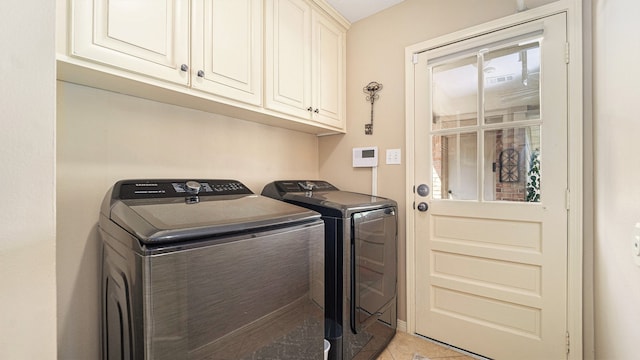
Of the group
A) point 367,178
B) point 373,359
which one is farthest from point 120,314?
point 367,178

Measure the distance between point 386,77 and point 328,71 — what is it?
470 millimetres

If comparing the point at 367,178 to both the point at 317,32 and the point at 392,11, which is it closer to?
the point at 317,32

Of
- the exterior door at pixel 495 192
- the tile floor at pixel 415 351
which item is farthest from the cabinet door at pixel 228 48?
the tile floor at pixel 415 351

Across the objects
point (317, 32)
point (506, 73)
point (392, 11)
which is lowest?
point (506, 73)

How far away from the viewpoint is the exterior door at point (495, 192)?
1.50 metres

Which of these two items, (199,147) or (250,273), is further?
(199,147)

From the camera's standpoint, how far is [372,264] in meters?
1.65

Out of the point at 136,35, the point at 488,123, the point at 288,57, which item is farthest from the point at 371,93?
the point at 136,35

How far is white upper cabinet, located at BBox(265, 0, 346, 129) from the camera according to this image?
161 cm

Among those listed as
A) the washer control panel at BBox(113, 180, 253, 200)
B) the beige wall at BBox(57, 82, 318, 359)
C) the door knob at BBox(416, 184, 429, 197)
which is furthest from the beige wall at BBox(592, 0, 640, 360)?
the beige wall at BBox(57, 82, 318, 359)

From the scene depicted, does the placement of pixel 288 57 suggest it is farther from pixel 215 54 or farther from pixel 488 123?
pixel 488 123

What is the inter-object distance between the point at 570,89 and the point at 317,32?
1608mm

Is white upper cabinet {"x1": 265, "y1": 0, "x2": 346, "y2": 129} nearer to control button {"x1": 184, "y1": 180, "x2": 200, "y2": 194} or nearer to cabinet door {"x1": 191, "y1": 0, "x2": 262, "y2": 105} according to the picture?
cabinet door {"x1": 191, "y1": 0, "x2": 262, "y2": 105}

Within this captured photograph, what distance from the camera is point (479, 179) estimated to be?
1.72 m
